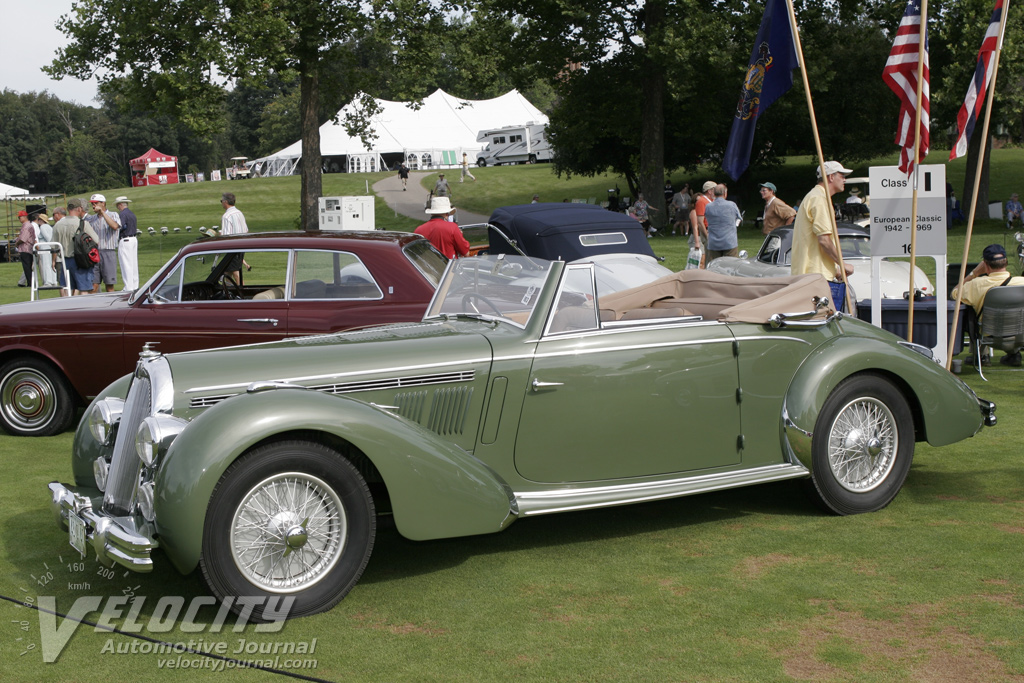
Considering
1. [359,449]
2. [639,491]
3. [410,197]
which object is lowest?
[639,491]

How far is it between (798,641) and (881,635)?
35 cm

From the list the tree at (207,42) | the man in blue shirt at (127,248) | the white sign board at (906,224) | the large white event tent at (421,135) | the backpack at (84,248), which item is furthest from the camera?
the large white event tent at (421,135)

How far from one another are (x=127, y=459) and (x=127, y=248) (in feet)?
37.3

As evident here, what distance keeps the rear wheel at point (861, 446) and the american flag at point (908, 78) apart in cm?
358

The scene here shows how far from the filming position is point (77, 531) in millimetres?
4195

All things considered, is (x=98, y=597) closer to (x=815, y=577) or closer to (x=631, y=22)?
(x=815, y=577)

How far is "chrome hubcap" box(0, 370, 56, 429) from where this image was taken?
7910mm

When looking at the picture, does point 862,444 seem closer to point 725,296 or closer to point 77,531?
point 725,296

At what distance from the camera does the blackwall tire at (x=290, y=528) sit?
3992 mm

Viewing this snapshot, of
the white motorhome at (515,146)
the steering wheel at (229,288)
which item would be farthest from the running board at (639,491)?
the white motorhome at (515,146)

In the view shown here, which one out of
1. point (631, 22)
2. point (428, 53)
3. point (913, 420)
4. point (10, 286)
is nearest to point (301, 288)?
point (913, 420)

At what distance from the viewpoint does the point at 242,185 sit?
56.9 m

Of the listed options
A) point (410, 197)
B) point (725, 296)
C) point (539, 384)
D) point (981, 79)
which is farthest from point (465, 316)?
point (410, 197)

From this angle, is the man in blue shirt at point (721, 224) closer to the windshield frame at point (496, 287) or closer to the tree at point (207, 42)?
the windshield frame at point (496, 287)
